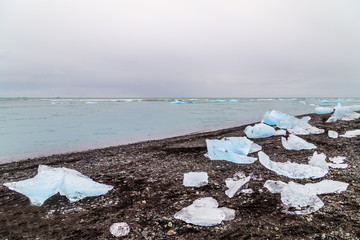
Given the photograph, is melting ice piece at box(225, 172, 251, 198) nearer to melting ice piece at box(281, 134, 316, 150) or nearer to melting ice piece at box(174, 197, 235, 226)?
melting ice piece at box(174, 197, 235, 226)

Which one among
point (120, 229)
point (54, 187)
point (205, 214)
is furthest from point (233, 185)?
point (54, 187)

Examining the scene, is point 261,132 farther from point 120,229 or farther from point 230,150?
point 120,229

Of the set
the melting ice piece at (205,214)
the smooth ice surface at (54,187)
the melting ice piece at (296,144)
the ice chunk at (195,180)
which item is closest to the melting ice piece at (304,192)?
the melting ice piece at (205,214)

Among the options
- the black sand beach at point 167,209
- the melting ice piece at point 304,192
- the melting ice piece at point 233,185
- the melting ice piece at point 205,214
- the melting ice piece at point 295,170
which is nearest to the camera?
the black sand beach at point 167,209

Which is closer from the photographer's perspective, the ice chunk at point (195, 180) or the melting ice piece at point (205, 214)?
the melting ice piece at point (205, 214)

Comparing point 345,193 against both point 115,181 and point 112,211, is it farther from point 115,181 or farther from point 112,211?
point 115,181

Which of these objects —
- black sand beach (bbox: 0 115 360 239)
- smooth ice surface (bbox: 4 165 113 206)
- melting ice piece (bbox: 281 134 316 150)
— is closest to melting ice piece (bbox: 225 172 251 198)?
black sand beach (bbox: 0 115 360 239)

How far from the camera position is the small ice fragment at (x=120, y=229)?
5.53ft

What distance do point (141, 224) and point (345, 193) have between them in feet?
7.37

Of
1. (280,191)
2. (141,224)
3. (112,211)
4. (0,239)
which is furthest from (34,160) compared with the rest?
(280,191)

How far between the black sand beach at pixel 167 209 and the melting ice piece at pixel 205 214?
55mm

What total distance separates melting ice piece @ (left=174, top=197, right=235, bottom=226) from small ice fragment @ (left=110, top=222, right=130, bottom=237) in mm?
468

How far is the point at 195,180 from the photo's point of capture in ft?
8.73

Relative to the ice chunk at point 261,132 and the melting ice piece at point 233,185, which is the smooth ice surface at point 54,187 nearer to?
the melting ice piece at point 233,185
